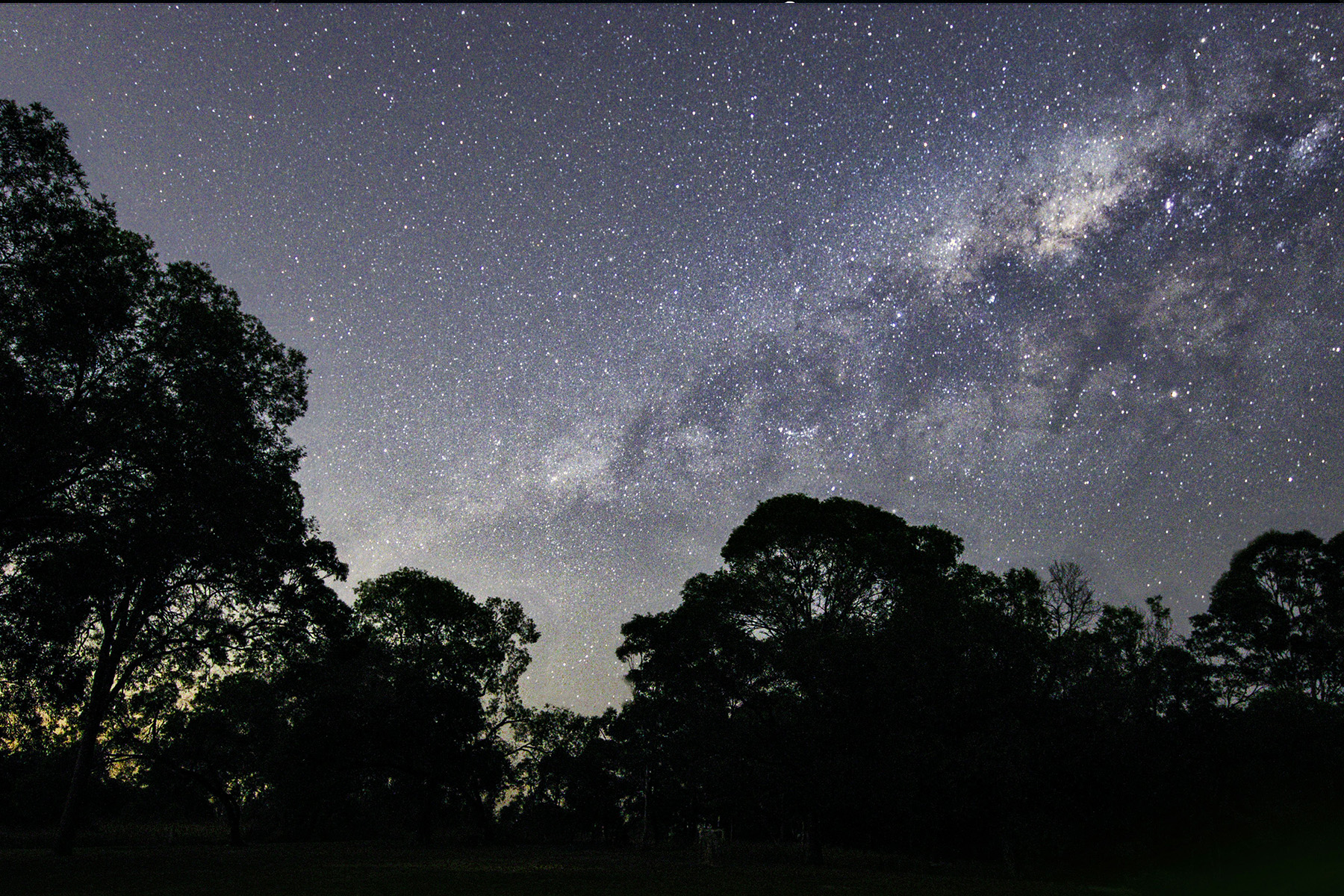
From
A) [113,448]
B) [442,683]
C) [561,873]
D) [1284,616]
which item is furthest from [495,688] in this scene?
[1284,616]

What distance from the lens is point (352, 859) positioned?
27094 mm

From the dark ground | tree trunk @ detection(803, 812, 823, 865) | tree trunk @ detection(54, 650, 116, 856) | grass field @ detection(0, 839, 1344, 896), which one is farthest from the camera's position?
tree trunk @ detection(803, 812, 823, 865)

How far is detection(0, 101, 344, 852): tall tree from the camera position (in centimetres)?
1717

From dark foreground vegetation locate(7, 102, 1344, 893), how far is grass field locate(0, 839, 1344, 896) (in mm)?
366

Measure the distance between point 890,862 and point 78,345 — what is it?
31937mm

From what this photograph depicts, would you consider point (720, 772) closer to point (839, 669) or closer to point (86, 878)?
point (839, 669)

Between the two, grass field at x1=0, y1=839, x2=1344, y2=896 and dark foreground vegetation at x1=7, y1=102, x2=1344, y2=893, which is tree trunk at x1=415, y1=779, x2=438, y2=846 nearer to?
dark foreground vegetation at x1=7, y1=102, x2=1344, y2=893

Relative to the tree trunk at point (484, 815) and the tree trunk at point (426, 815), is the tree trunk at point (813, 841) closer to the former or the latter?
the tree trunk at point (484, 815)

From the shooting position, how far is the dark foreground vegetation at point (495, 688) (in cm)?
1850

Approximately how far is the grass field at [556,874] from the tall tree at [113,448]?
20.0 ft

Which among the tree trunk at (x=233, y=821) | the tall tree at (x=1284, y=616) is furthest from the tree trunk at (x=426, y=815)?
the tall tree at (x=1284, y=616)

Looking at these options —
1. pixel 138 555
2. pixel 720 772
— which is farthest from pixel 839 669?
pixel 138 555

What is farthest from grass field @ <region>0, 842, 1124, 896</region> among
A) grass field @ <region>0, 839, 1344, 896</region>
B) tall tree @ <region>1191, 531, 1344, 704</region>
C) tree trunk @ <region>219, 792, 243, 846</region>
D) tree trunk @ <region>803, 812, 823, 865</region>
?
tall tree @ <region>1191, 531, 1344, 704</region>

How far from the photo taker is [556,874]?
21578 mm
